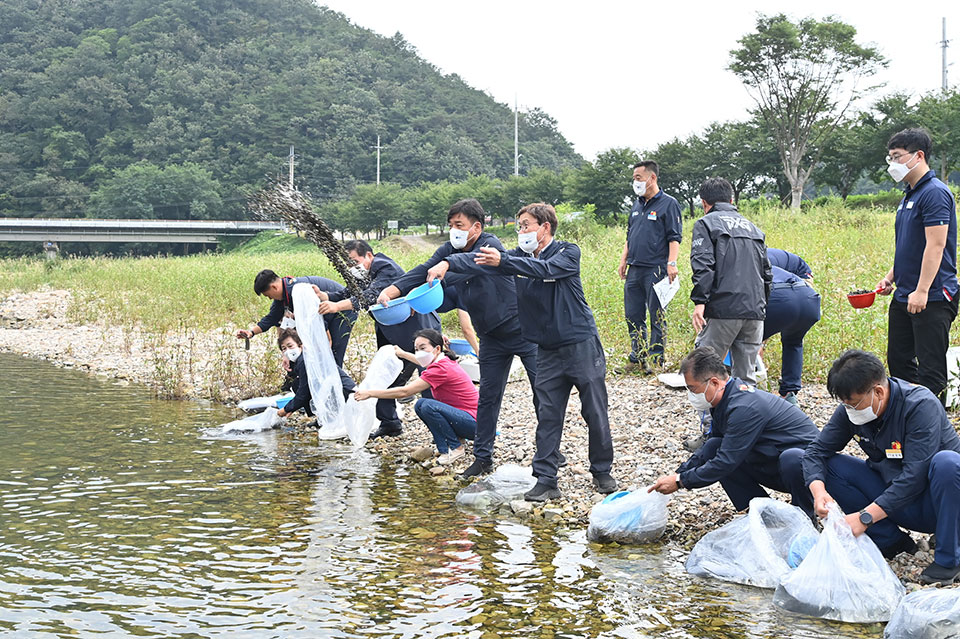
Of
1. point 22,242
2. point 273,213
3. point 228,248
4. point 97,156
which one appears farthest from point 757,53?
point 97,156

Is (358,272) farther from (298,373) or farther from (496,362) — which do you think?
(496,362)

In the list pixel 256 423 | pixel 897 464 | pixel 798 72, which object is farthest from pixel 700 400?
pixel 798 72

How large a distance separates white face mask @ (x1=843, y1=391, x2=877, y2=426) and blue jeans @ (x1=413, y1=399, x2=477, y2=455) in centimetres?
321

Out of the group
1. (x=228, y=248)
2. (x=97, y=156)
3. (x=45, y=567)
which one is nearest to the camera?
(x=45, y=567)

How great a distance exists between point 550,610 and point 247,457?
13.0 ft

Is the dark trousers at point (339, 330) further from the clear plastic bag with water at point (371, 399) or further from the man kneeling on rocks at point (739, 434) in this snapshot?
the man kneeling on rocks at point (739, 434)

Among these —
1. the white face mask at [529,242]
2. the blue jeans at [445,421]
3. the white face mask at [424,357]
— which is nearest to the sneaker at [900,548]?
the white face mask at [529,242]

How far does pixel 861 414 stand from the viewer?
12.8 feet

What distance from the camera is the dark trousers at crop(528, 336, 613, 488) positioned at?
17.6 feet

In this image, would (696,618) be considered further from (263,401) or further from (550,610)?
(263,401)

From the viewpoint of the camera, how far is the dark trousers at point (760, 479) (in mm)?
4391

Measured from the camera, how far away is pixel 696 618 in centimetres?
389

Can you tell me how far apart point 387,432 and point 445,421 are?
1261 millimetres

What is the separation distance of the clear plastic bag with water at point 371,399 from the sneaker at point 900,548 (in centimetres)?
415
